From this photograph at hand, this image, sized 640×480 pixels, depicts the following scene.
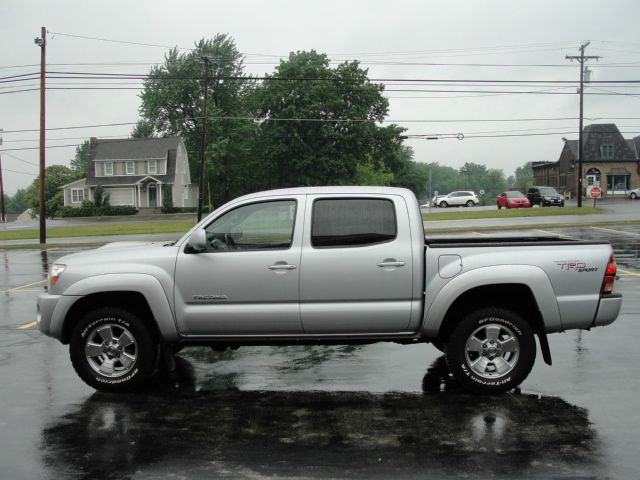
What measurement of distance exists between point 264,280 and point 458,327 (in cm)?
181

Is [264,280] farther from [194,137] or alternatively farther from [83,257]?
[194,137]

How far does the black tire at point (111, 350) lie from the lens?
6023mm

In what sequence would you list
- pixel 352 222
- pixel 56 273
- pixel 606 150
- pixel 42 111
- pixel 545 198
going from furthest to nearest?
pixel 606 150 → pixel 545 198 → pixel 42 111 → pixel 56 273 → pixel 352 222

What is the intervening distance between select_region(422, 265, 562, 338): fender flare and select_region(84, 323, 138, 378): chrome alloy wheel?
279 centimetres

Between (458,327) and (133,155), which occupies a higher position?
(133,155)

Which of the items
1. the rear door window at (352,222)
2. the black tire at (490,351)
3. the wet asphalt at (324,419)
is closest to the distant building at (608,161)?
the wet asphalt at (324,419)

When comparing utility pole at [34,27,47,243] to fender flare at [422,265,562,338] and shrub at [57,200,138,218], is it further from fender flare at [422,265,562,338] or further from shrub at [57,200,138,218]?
shrub at [57,200,138,218]

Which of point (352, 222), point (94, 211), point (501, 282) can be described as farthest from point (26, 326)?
point (94, 211)

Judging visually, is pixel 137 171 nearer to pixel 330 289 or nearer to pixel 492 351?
pixel 330 289

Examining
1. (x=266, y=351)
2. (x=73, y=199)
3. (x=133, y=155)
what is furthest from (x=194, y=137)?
(x=266, y=351)

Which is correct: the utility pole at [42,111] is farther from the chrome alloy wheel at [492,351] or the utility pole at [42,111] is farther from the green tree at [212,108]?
the green tree at [212,108]

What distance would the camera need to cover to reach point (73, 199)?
2886 inches

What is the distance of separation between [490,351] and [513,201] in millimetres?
49343

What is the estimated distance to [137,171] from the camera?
7019cm
